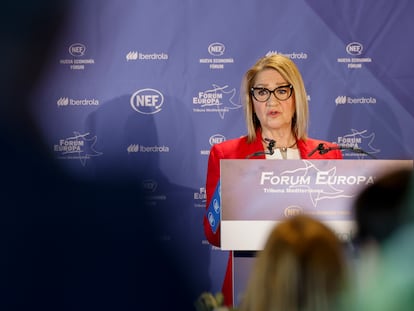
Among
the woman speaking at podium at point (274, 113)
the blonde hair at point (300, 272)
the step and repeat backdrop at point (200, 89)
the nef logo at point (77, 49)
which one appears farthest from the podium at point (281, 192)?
the nef logo at point (77, 49)

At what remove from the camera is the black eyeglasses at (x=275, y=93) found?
4953 mm

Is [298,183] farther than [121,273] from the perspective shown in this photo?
No

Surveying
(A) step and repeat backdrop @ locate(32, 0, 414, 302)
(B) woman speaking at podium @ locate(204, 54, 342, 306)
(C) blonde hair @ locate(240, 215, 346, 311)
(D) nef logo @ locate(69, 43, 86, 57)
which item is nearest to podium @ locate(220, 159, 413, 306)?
(B) woman speaking at podium @ locate(204, 54, 342, 306)

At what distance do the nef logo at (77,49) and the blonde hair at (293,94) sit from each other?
5.84 feet

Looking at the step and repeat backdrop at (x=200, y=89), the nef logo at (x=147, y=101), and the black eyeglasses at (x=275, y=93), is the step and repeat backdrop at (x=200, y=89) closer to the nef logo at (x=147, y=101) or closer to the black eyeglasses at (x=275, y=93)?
the nef logo at (x=147, y=101)

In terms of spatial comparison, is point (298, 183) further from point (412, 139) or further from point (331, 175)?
point (412, 139)

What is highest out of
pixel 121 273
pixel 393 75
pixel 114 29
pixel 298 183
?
pixel 114 29

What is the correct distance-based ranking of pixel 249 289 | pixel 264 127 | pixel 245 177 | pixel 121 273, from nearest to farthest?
pixel 249 289
pixel 245 177
pixel 264 127
pixel 121 273

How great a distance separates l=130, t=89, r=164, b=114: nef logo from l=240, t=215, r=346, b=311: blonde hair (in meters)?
4.61

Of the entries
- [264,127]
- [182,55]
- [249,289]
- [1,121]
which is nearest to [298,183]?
[264,127]

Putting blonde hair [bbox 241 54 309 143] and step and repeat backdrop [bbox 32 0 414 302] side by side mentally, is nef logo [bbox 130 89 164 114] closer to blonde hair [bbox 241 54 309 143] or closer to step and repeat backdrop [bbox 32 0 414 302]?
step and repeat backdrop [bbox 32 0 414 302]

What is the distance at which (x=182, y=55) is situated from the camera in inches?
246

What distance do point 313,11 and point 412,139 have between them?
1.34 meters

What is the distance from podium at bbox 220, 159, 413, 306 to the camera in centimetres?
370
